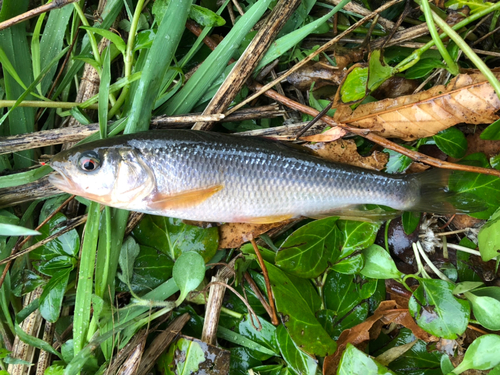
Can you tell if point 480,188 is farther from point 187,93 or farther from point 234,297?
point 187,93

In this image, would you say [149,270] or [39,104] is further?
[149,270]

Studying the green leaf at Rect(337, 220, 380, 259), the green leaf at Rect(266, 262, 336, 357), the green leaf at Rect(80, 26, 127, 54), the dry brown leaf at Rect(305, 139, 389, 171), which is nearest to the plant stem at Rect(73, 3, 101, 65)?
the green leaf at Rect(80, 26, 127, 54)

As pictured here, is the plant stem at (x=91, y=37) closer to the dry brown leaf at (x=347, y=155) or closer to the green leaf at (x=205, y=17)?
the green leaf at (x=205, y=17)

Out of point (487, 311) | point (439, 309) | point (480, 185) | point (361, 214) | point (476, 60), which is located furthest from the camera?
point (361, 214)

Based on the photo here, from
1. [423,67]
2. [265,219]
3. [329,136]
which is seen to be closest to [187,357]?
[265,219]

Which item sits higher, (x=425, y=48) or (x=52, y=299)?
(x=425, y=48)

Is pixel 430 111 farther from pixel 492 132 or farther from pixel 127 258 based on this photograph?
pixel 127 258

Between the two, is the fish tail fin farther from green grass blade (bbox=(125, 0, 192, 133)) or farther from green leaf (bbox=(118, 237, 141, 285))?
green leaf (bbox=(118, 237, 141, 285))
